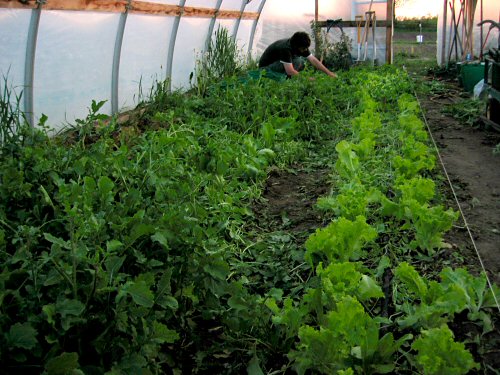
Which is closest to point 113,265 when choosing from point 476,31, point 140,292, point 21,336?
point 140,292

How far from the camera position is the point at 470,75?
1015 cm

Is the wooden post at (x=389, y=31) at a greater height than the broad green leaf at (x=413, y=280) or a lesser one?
greater

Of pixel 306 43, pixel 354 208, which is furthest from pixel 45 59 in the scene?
pixel 306 43

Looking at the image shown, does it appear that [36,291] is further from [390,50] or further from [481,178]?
[390,50]

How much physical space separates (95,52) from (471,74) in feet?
21.6

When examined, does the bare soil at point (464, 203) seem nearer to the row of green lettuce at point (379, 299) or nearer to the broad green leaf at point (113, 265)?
the row of green lettuce at point (379, 299)

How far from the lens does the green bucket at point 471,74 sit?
32.0 ft

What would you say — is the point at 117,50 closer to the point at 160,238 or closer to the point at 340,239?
the point at 340,239

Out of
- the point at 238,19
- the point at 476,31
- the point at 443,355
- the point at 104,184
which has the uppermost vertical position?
the point at 238,19

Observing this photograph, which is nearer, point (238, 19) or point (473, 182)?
point (473, 182)

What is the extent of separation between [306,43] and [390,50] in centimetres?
424

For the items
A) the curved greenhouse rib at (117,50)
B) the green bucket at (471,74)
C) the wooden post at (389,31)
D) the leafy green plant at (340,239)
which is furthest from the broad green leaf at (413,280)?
the wooden post at (389,31)

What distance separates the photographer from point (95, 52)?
602 centimetres

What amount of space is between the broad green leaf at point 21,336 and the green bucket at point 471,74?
920 cm
